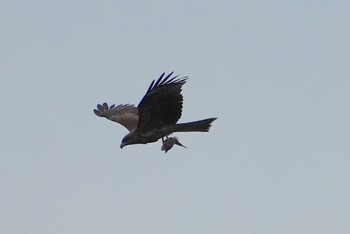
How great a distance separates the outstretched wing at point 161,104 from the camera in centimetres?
1572

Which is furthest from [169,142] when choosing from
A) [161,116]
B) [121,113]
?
[121,113]

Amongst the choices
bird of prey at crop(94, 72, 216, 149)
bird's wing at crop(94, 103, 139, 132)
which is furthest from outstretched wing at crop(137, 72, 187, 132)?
bird's wing at crop(94, 103, 139, 132)

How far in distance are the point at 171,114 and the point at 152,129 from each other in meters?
0.66

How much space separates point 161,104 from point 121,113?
4.97 meters

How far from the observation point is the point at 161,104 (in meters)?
16.1

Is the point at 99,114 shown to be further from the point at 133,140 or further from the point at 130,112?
the point at 133,140

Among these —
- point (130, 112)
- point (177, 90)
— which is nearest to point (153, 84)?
point (177, 90)

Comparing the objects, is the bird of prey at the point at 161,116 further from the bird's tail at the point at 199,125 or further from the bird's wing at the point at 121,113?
the bird's wing at the point at 121,113

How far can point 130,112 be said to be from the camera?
68.9 ft

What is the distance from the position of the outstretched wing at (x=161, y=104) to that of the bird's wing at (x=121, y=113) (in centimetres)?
274

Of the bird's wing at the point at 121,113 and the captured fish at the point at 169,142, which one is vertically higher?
the bird's wing at the point at 121,113

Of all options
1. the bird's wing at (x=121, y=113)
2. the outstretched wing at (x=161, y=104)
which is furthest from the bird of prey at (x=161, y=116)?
the bird's wing at (x=121, y=113)

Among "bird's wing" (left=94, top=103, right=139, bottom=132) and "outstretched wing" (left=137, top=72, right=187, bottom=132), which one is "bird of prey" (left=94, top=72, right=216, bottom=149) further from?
"bird's wing" (left=94, top=103, right=139, bottom=132)

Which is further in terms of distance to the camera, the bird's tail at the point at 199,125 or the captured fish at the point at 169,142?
the captured fish at the point at 169,142
